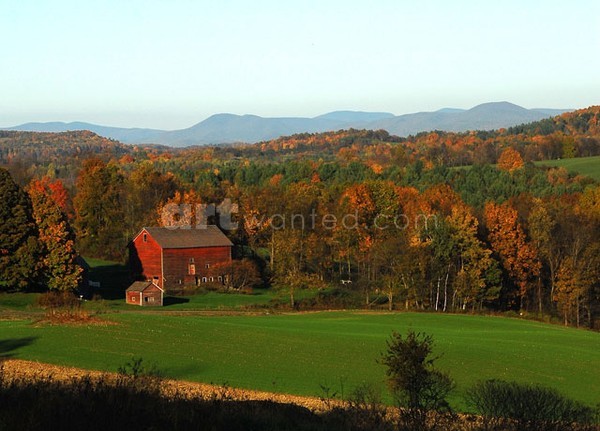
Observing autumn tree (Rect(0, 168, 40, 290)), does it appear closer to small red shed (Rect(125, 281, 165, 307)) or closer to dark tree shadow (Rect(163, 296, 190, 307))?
small red shed (Rect(125, 281, 165, 307))

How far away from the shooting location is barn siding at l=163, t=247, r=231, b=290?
75062mm

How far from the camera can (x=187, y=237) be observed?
77.4 m

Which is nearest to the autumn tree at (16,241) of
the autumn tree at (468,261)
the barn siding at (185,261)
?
the barn siding at (185,261)

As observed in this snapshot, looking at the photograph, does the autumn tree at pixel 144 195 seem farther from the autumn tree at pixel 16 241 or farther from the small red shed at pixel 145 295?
the small red shed at pixel 145 295

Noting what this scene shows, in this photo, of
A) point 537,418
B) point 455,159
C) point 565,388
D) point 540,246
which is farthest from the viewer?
point 455,159

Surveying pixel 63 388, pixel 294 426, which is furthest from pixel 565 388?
pixel 63 388

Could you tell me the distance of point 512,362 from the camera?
35.3 meters

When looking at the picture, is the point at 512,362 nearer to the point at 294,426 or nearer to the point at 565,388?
the point at 565,388

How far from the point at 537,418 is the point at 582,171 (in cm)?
13112

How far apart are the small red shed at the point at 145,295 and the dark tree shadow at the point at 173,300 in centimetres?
129

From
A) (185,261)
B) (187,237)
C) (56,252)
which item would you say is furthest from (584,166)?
(56,252)

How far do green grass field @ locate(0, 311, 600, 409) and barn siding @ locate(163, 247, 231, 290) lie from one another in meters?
27.6

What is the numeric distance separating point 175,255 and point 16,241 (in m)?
17.1

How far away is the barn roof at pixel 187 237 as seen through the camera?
75.6 meters
